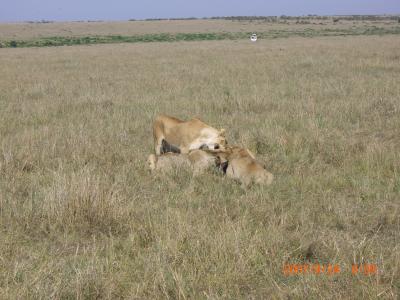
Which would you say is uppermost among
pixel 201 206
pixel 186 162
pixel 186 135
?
pixel 186 135

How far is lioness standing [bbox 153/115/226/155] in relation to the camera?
24.4ft

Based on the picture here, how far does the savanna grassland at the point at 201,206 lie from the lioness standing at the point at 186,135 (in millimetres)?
413

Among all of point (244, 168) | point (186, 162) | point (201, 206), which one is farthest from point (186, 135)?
point (201, 206)

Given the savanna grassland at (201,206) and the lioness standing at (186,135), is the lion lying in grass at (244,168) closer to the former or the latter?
the savanna grassland at (201,206)

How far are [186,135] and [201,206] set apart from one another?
250 cm

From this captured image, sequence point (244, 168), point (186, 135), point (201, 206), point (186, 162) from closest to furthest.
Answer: point (201, 206) → point (244, 168) → point (186, 162) → point (186, 135)

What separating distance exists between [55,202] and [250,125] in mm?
5385

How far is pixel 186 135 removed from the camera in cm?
757

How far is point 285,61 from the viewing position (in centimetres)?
2177

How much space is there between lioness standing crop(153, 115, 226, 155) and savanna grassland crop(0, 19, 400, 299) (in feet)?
1.36

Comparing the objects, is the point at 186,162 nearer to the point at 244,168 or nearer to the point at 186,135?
the point at 244,168

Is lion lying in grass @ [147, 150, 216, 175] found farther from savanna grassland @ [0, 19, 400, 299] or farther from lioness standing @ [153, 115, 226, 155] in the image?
lioness standing @ [153, 115, 226, 155]

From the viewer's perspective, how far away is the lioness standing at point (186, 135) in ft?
24.4

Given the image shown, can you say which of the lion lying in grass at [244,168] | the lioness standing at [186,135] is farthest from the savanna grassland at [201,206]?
the lioness standing at [186,135]
